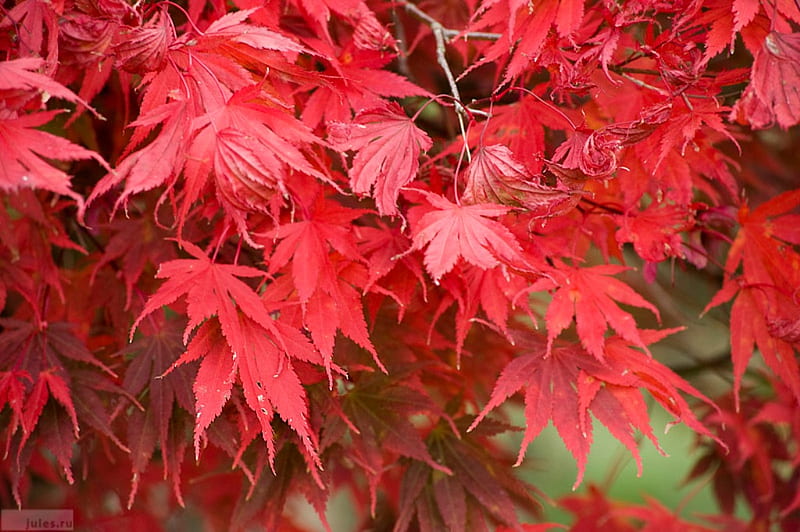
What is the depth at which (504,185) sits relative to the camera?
854 mm

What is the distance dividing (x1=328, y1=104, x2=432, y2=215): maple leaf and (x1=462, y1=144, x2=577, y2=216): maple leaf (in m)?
0.07

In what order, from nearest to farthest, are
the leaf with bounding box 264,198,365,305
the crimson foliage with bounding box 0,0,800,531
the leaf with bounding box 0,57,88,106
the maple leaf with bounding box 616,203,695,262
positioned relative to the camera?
the leaf with bounding box 0,57,88,106 → the crimson foliage with bounding box 0,0,800,531 → the leaf with bounding box 264,198,365,305 → the maple leaf with bounding box 616,203,695,262

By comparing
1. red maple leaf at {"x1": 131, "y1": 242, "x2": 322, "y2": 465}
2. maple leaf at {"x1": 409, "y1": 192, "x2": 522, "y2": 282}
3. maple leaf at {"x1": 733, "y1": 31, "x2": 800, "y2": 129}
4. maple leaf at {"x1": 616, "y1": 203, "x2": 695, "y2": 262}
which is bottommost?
red maple leaf at {"x1": 131, "y1": 242, "x2": 322, "y2": 465}

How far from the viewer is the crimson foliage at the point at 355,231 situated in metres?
0.81

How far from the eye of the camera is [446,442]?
120 cm

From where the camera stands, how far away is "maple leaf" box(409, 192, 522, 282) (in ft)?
2.66

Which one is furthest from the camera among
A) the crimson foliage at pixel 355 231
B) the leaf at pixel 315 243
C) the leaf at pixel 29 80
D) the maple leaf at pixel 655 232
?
the maple leaf at pixel 655 232

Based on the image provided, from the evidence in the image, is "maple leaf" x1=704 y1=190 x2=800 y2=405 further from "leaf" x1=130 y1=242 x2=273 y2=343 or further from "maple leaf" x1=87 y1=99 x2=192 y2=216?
"maple leaf" x1=87 y1=99 x2=192 y2=216

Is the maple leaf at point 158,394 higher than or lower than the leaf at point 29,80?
lower

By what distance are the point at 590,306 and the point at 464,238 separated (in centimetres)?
28

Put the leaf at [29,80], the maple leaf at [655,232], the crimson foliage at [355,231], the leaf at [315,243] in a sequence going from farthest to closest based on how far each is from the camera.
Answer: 1. the maple leaf at [655,232]
2. the leaf at [315,243]
3. the crimson foliage at [355,231]
4. the leaf at [29,80]

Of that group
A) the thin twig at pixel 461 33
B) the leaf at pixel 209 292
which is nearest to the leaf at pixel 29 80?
the leaf at pixel 209 292

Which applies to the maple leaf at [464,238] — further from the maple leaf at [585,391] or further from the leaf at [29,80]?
the leaf at [29,80]

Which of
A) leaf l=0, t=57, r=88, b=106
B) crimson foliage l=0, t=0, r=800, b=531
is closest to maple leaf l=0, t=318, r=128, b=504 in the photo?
crimson foliage l=0, t=0, r=800, b=531
